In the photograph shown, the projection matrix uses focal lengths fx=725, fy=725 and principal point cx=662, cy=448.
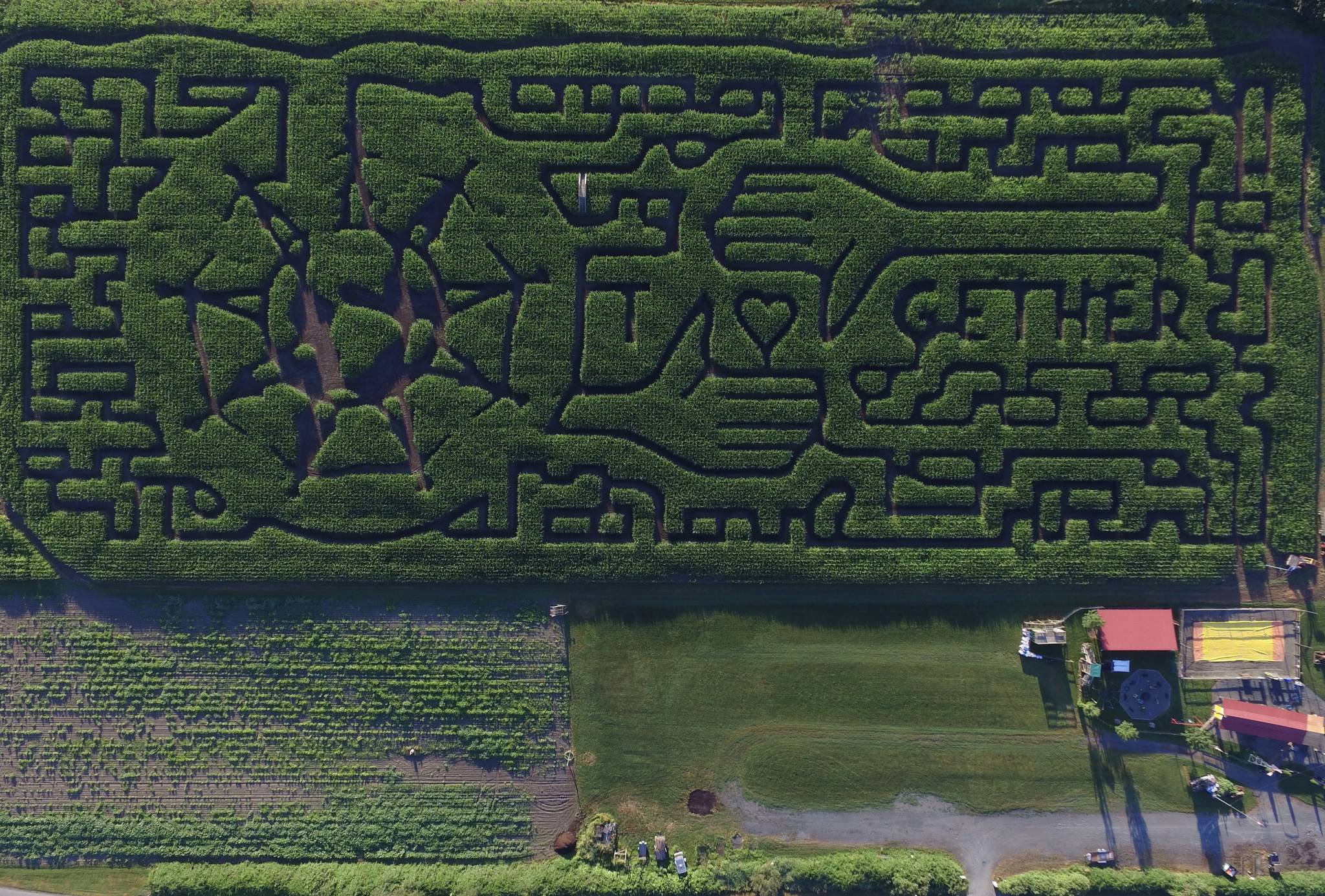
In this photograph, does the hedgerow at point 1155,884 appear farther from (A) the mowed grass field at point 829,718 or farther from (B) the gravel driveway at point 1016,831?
(A) the mowed grass field at point 829,718

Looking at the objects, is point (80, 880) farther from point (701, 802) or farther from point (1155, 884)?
point (1155, 884)

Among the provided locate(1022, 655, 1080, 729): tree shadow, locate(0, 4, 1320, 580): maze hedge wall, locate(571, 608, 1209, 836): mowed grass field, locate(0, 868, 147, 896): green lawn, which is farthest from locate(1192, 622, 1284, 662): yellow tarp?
locate(0, 868, 147, 896): green lawn

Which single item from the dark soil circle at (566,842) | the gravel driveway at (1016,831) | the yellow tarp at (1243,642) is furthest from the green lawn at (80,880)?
the yellow tarp at (1243,642)

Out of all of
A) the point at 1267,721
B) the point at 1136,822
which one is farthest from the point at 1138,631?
the point at 1136,822

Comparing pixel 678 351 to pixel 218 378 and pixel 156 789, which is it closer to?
pixel 218 378

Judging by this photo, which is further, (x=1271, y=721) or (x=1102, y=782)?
(x=1102, y=782)

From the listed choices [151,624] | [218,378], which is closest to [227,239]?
[218,378]
